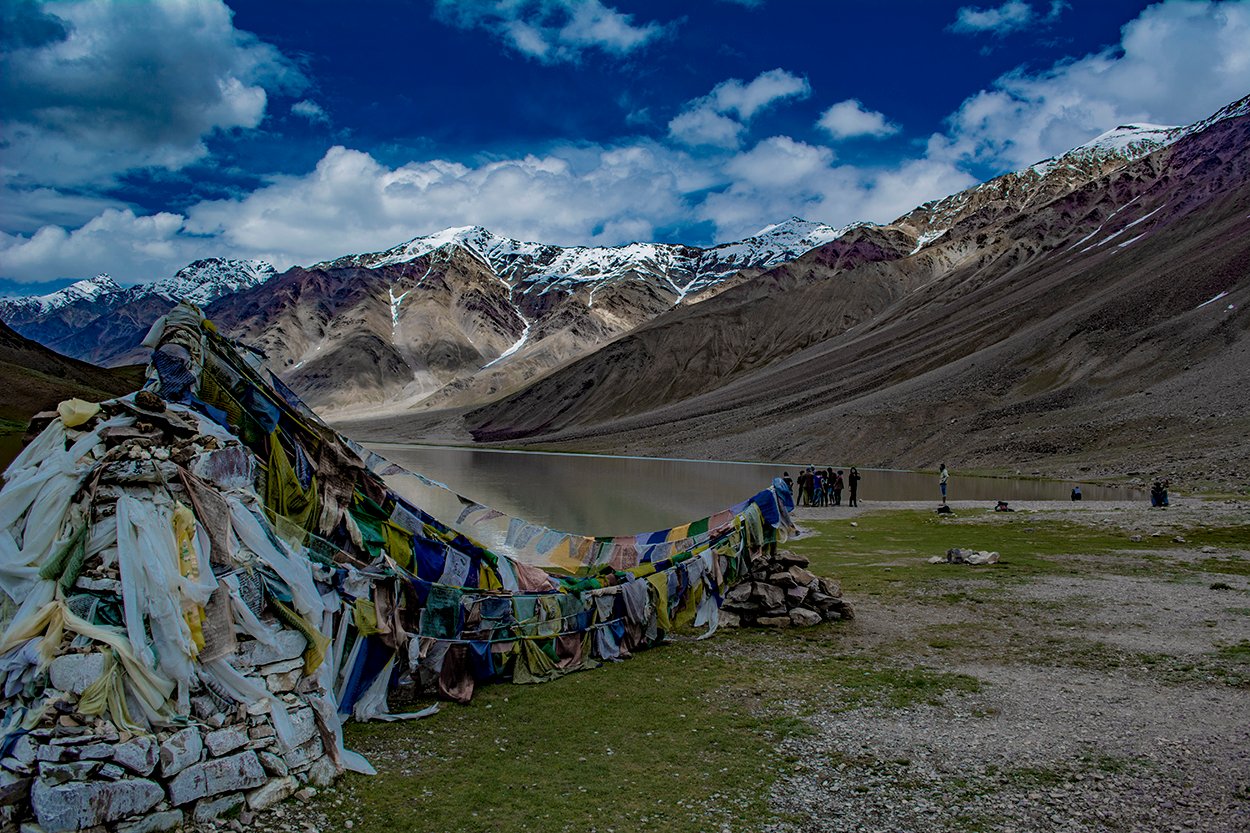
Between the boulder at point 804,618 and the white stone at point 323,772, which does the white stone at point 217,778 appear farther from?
the boulder at point 804,618

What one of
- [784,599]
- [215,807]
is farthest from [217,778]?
[784,599]

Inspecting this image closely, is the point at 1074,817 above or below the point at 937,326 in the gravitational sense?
below

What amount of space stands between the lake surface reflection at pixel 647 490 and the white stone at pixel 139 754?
21.4m

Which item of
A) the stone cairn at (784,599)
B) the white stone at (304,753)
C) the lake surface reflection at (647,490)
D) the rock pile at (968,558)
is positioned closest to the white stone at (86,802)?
the white stone at (304,753)

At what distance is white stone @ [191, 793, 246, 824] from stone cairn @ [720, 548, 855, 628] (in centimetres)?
834

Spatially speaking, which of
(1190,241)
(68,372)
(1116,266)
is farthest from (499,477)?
(1190,241)

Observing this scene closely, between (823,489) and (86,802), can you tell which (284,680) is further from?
(823,489)

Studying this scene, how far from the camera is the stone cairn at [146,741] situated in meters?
5.64

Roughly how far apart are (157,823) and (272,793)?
0.85 m

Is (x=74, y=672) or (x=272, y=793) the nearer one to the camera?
(x=74, y=672)

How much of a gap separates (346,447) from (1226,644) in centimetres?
1193

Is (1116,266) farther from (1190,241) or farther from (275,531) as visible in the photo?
(275,531)

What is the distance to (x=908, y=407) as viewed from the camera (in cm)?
6912

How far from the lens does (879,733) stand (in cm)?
822
